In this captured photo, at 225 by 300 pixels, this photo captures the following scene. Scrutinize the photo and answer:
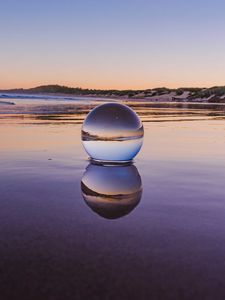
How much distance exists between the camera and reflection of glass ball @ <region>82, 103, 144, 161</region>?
571 cm

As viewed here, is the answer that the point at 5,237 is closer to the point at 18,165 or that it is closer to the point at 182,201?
the point at 182,201

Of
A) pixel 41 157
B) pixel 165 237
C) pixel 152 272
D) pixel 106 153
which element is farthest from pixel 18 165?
pixel 152 272

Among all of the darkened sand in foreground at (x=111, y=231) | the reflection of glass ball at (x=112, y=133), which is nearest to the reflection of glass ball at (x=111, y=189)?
the darkened sand in foreground at (x=111, y=231)

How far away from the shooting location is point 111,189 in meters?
4.44

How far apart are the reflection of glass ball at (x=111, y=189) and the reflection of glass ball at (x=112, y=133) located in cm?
22

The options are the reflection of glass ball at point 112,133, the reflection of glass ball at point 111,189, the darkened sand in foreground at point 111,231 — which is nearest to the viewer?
the darkened sand in foreground at point 111,231

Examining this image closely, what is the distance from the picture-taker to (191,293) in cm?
214

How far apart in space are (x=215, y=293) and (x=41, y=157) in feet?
16.6

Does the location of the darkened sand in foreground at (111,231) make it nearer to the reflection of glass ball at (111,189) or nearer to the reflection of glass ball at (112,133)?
the reflection of glass ball at (111,189)

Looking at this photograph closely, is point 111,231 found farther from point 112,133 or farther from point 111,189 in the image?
point 112,133

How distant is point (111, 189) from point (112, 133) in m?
1.41

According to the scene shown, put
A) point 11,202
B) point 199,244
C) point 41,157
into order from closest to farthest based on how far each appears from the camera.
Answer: point 199,244 → point 11,202 → point 41,157

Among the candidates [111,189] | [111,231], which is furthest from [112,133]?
[111,231]

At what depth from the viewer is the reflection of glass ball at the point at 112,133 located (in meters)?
5.71
